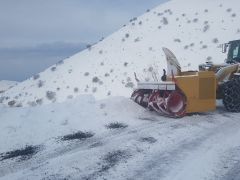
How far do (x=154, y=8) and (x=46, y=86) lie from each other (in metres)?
19.1

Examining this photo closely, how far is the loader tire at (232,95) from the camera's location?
10.9 meters

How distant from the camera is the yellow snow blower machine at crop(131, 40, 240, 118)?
10.3 metres

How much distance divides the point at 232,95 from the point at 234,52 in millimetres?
2400

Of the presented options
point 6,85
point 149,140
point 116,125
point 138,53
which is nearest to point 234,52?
point 116,125

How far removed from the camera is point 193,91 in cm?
1040

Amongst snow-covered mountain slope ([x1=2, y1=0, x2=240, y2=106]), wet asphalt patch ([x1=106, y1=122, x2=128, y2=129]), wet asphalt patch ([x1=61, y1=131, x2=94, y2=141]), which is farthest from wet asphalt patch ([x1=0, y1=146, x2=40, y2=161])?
snow-covered mountain slope ([x1=2, y1=0, x2=240, y2=106])

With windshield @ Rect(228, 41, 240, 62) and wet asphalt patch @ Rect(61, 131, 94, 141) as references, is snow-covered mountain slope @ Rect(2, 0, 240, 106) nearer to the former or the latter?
windshield @ Rect(228, 41, 240, 62)

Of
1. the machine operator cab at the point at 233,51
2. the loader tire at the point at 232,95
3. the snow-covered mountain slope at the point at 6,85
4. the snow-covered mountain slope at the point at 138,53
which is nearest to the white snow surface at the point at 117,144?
the loader tire at the point at 232,95

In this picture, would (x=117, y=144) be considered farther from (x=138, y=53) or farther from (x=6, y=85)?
(x=6, y=85)

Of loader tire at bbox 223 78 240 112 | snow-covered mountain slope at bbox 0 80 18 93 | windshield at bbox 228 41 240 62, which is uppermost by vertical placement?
windshield at bbox 228 41 240 62

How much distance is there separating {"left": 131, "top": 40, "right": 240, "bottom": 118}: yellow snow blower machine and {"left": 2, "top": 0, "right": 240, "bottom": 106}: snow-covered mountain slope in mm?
8180

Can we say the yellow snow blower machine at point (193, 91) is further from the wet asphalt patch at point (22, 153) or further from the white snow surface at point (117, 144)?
the wet asphalt patch at point (22, 153)

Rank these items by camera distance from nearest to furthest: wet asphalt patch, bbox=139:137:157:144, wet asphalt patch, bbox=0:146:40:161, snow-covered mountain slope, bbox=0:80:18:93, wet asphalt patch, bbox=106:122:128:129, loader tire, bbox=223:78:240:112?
wet asphalt patch, bbox=0:146:40:161 → wet asphalt patch, bbox=139:137:157:144 → wet asphalt patch, bbox=106:122:128:129 → loader tire, bbox=223:78:240:112 → snow-covered mountain slope, bbox=0:80:18:93

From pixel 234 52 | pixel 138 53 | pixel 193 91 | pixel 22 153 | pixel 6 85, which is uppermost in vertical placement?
pixel 138 53
